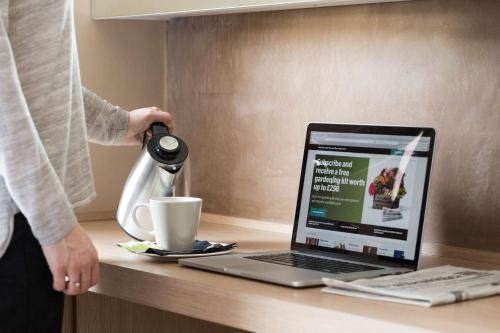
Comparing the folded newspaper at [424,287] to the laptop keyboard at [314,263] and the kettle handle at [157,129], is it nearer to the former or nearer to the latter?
the laptop keyboard at [314,263]

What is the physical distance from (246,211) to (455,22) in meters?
0.67

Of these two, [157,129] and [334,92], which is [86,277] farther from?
[334,92]

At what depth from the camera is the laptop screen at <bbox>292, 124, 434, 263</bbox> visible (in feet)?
4.53

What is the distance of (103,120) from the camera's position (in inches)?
62.8

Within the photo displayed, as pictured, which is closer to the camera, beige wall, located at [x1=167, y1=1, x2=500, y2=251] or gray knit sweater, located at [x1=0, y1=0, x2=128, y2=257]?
gray knit sweater, located at [x1=0, y1=0, x2=128, y2=257]

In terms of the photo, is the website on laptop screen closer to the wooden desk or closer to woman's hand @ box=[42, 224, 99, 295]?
the wooden desk

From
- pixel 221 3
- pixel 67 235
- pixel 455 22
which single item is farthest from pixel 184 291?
pixel 455 22

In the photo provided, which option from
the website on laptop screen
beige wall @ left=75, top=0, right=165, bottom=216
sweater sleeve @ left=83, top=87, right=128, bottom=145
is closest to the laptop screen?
the website on laptop screen

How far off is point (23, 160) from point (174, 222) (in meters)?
0.39

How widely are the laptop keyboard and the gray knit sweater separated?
33cm

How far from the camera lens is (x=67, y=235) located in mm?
1134

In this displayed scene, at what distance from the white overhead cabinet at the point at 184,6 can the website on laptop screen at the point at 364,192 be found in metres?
0.26

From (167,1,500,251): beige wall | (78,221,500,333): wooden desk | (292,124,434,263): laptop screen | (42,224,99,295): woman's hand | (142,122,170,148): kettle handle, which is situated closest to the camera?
(78,221,500,333): wooden desk

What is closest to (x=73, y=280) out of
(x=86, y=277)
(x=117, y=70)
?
(x=86, y=277)
